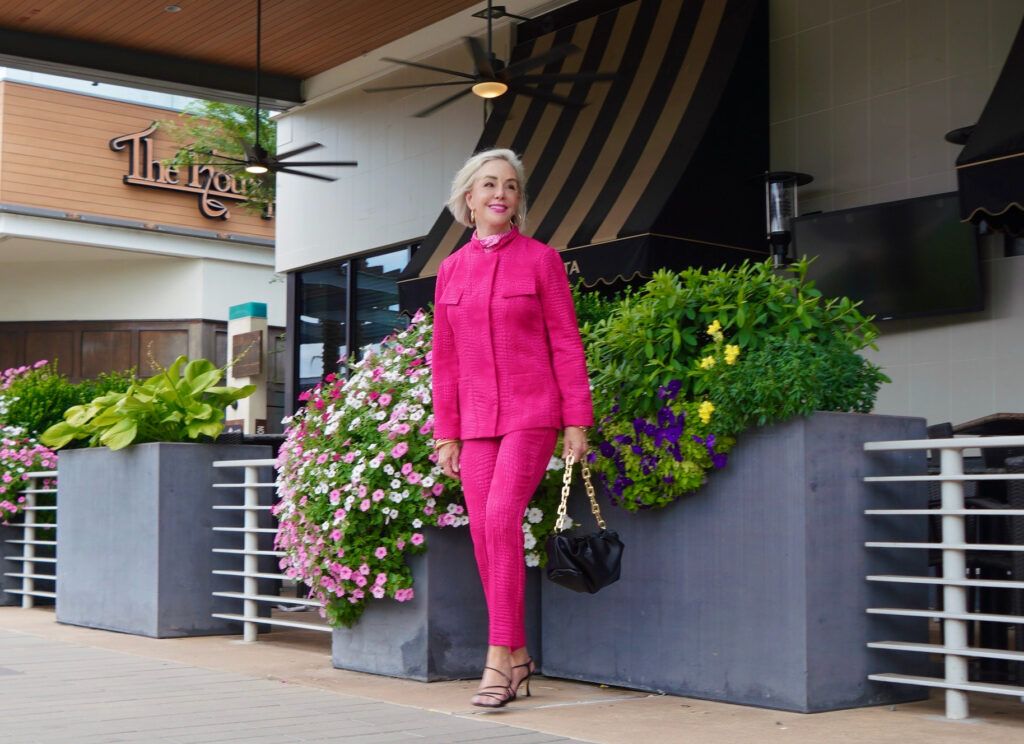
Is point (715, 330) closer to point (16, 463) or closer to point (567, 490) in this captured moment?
point (567, 490)

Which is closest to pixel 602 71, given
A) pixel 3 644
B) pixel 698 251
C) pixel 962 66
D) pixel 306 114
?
pixel 698 251

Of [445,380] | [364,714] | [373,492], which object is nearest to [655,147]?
[373,492]

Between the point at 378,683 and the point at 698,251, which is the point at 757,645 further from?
the point at 698,251

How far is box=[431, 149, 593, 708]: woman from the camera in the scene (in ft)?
14.0

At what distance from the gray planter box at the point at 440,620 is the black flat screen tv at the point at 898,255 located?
A: 14.7ft

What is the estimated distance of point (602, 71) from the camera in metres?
10.2

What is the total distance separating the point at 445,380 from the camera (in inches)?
178

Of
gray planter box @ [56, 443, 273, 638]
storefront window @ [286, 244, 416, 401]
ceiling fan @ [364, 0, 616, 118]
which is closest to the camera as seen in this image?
gray planter box @ [56, 443, 273, 638]

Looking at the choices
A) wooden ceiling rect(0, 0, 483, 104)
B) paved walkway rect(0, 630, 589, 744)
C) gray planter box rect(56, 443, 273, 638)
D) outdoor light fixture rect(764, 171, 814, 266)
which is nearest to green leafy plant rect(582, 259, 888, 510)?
paved walkway rect(0, 630, 589, 744)

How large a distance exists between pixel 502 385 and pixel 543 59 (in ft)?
18.1

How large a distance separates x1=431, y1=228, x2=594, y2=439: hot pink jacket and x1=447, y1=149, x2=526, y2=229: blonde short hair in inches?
7.1

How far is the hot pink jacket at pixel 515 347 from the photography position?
4297 millimetres

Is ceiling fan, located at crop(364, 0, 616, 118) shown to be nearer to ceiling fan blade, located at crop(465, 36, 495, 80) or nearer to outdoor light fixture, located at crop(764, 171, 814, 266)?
ceiling fan blade, located at crop(465, 36, 495, 80)

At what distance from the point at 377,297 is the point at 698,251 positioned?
5572 mm
